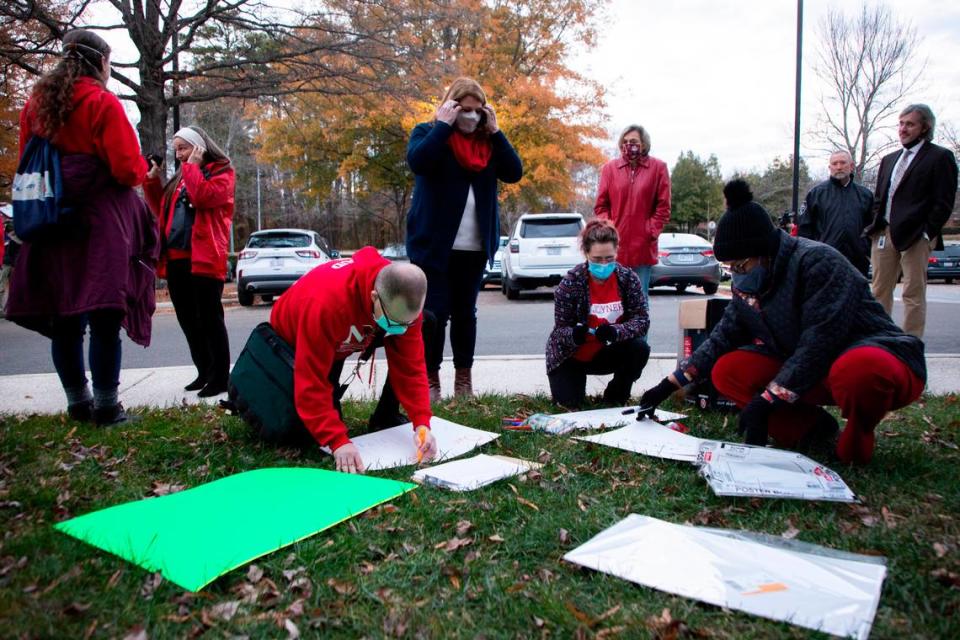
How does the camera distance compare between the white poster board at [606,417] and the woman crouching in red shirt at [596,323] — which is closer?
the white poster board at [606,417]

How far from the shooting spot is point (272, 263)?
1297 centimetres

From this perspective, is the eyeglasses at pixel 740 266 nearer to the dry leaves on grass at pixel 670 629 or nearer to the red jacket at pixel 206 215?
the dry leaves on grass at pixel 670 629

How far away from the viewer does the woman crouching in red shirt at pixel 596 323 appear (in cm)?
426

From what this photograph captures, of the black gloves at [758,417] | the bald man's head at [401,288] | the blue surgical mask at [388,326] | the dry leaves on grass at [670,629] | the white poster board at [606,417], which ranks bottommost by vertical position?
the dry leaves on grass at [670,629]

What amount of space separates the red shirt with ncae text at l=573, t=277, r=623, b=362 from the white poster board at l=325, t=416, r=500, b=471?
101 cm

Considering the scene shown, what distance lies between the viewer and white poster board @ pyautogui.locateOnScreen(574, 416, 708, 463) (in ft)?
10.4

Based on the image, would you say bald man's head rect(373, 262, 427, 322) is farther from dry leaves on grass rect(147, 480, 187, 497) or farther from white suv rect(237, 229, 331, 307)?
white suv rect(237, 229, 331, 307)

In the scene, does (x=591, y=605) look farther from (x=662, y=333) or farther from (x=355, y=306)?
(x=662, y=333)

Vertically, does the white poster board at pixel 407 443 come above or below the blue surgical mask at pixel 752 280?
below

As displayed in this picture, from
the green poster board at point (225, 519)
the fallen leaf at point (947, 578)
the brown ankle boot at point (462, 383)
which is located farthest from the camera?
the brown ankle boot at point (462, 383)

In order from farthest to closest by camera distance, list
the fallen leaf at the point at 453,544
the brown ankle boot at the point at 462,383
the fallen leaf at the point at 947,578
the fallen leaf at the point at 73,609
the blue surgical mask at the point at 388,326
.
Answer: the brown ankle boot at the point at 462,383 → the blue surgical mask at the point at 388,326 → the fallen leaf at the point at 453,544 → the fallen leaf at the point at 947,578 → the fallen leaf at the point at 73,609

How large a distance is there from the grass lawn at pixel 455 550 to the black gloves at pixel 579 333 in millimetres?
867

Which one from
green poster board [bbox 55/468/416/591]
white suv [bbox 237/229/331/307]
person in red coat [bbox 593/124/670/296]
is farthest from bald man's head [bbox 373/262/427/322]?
white suv [bbox 237/229/331/307]

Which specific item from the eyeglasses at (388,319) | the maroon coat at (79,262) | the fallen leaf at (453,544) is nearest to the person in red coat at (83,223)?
the maroon coat at (79,262)
